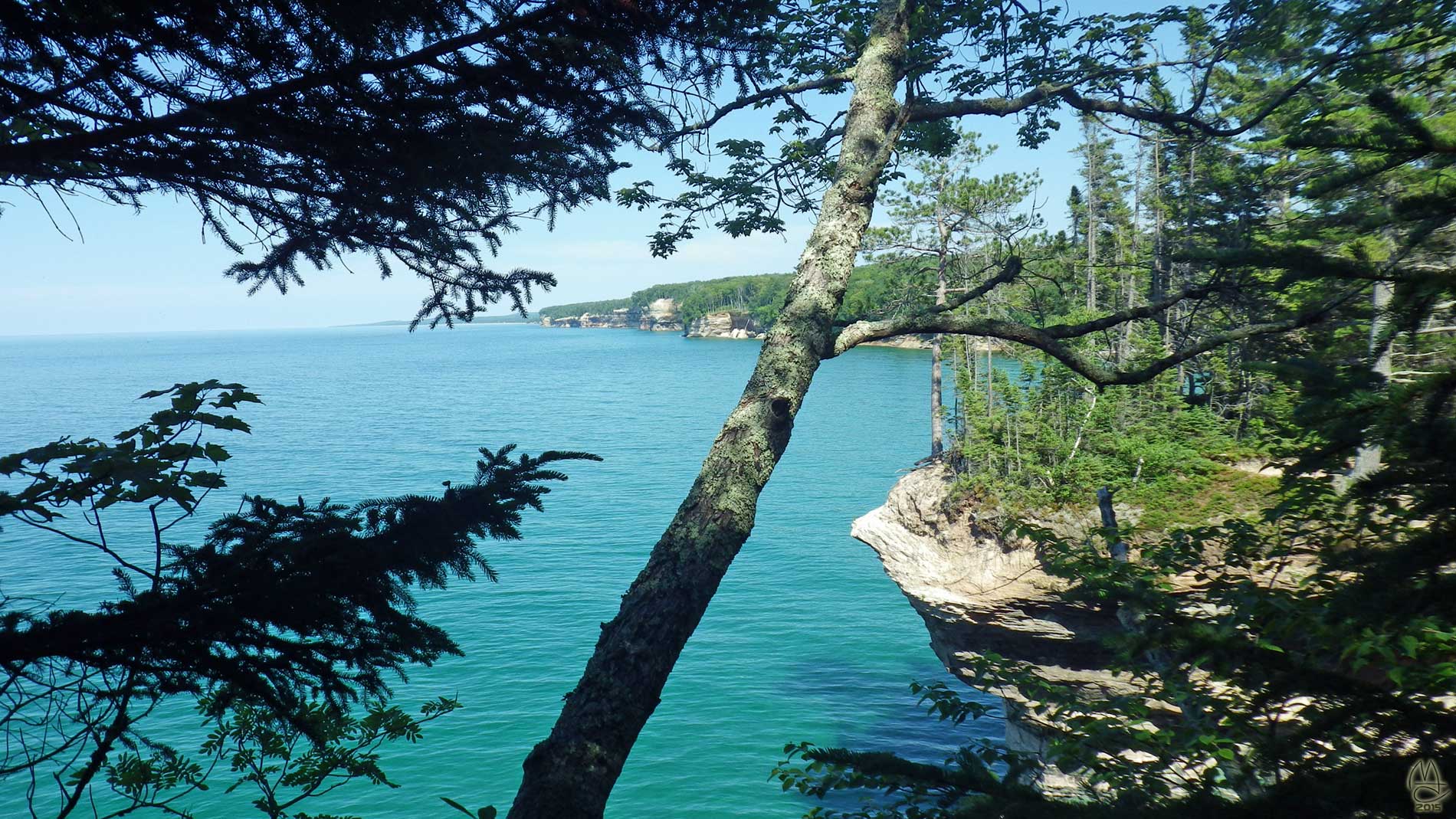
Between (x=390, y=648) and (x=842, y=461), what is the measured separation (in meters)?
31.3

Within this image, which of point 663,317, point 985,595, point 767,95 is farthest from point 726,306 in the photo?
point 767,95

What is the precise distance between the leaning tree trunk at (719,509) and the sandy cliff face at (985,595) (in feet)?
23.1

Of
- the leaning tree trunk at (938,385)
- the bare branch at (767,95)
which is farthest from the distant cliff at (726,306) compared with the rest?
the bare branch at (767,95)

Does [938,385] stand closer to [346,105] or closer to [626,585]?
[626,585]

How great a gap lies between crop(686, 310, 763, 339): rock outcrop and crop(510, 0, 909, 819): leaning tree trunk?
117 m

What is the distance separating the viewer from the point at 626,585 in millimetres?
20734

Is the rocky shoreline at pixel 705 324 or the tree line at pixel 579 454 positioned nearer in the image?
the tree line at pixel 579 454

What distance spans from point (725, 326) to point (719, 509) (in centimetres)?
12985

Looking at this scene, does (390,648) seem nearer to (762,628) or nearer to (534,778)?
(534,778)

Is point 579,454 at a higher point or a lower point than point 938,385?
higher

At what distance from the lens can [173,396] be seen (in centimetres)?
441

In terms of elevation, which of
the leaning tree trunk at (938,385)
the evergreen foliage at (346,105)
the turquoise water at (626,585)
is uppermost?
the evergreen foliage at (346,105)

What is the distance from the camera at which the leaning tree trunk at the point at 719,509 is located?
3.33 metres

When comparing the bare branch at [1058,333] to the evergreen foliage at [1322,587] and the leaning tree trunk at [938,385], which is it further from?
the leaning tree trunk at [938,385]
